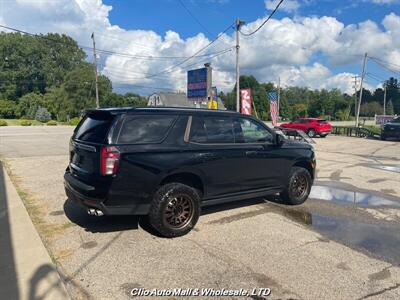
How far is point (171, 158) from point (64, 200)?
3.10m

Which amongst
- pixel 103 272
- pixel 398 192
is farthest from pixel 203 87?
pixel 103 272

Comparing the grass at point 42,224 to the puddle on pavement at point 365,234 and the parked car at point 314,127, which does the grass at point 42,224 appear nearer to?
the puddle on pavement at point 365,234

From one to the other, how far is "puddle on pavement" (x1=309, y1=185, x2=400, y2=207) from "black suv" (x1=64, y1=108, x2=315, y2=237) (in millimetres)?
2194

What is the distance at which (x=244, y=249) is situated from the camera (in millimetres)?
4469

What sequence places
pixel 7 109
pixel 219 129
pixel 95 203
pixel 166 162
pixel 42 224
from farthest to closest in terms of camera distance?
pixel 7 109 < pixel 219 129 < pixel 42 224 < pixel 166 162 < pixel 95 203

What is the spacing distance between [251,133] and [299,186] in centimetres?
166

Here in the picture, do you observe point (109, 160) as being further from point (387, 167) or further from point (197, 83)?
point (197, 83)

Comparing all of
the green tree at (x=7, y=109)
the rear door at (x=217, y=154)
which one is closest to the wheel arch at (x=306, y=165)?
the rear door at (x=217, y=154)

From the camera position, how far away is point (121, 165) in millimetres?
4336

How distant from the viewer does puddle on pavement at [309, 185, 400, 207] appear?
7079 mm

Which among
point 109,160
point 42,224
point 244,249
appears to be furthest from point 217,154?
point 42,224

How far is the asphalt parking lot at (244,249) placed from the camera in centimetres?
357

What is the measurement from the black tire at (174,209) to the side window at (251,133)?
53.1 inches

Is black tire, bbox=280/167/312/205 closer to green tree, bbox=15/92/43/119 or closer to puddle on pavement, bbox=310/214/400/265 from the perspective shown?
puddle on pavement, bbox=310/214/400/265
